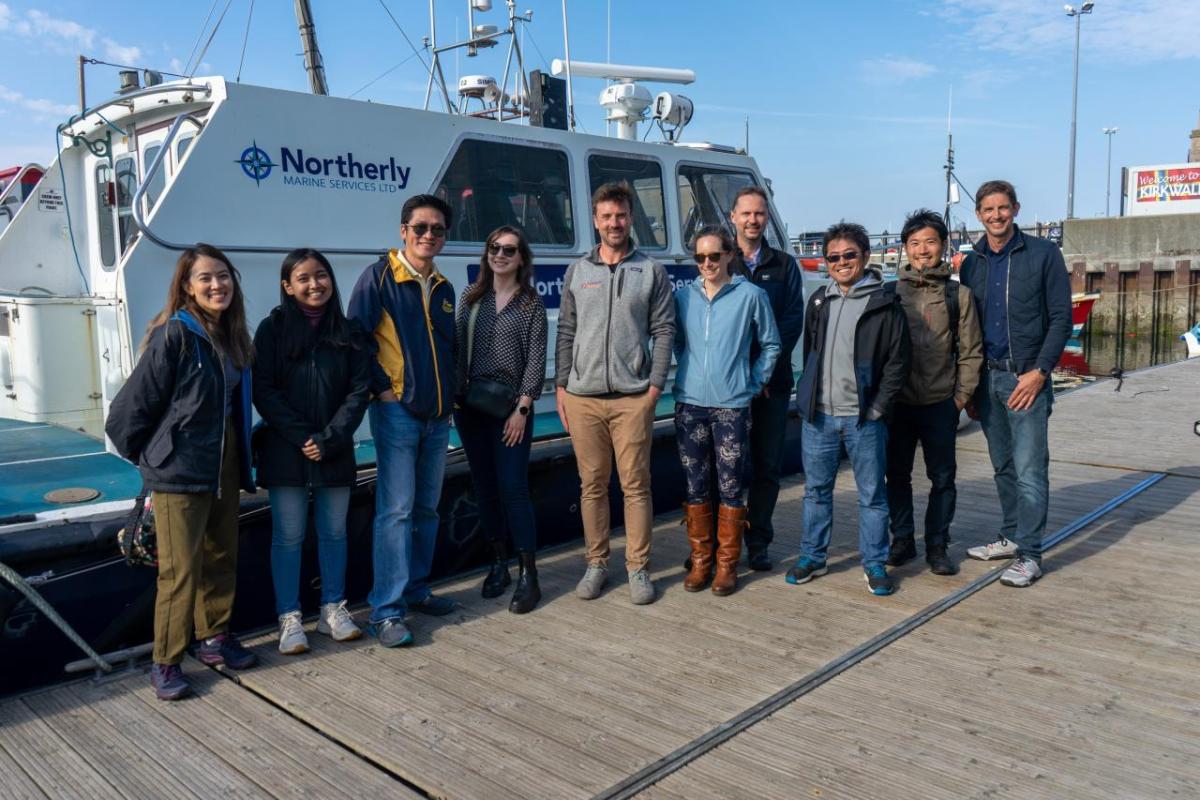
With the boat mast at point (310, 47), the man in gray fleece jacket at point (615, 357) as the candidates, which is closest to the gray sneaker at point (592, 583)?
the man in gray fleece jacket at point (615, 357)

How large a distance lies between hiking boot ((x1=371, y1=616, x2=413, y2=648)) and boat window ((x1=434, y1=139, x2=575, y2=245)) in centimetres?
241

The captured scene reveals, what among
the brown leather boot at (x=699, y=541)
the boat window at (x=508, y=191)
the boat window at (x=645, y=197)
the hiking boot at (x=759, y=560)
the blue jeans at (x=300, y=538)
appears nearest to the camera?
the blue jeans at (x=300, y=538)

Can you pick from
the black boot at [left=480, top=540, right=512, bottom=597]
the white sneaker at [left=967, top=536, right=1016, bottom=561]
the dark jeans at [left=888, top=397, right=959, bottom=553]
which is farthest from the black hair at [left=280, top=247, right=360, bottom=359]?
the white sneaker at [left=967, top=536, right=1016, bottom=561]

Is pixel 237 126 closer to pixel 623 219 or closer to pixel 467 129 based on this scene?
pixel 467 129

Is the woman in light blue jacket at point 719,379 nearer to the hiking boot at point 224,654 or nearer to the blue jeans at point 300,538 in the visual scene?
the blue jeans at point 300,538

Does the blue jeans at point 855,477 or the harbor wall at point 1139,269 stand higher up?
the harbor wall at point 1139,269

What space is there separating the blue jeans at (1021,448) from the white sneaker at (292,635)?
11.1 feet

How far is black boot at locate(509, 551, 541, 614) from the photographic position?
13.9ft

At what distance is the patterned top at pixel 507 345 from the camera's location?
412 cm

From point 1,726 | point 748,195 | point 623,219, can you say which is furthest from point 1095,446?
point 1,726

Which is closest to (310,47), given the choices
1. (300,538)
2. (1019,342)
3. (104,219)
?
(104,219)

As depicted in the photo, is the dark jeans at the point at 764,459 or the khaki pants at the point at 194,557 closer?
the khaki pants at the point at 194,557

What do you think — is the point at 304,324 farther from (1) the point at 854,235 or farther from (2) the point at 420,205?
(1) the point at 854,235

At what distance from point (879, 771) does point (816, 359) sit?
206 cm
